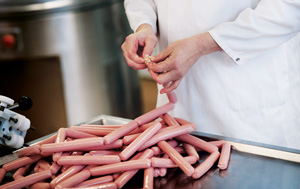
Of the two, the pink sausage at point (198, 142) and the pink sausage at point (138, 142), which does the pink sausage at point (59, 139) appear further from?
the pink sausage at point (198, 142)

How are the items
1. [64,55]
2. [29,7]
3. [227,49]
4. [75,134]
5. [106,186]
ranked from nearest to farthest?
[106,186]
[75,134]
[227,49]
[29,7]
[64,55]

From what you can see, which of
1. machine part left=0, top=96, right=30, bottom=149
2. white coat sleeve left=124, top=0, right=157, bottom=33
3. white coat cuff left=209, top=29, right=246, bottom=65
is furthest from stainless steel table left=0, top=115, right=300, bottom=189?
white coat sleeve left=124, top=0, right=157, bottom=33

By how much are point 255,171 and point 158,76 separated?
1.41 feet

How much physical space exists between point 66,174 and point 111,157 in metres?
0.13

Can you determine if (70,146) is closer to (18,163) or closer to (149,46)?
(18,163)

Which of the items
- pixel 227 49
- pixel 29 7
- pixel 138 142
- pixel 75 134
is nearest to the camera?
pixel 138 142

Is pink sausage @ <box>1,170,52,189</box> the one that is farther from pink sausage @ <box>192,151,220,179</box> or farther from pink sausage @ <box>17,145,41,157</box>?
pink sausage @ <box>192,151,220,179</box>

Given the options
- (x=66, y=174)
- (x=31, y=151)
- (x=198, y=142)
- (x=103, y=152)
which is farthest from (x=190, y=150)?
(x=31, y=151)

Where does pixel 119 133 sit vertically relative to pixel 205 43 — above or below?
below

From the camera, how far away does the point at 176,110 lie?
1.43 meters

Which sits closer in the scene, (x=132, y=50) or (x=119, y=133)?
(x=119, y=133)

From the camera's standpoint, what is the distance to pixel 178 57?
3.66 ft

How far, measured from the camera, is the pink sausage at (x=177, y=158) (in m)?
0.90

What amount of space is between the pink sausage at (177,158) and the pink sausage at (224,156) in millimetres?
95
